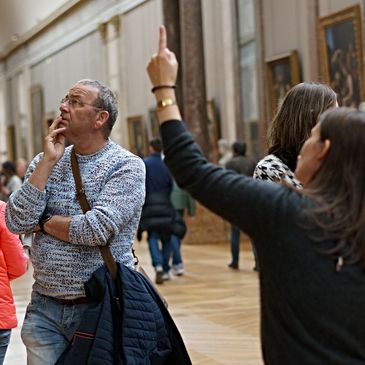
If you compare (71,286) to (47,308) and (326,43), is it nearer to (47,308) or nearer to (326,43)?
(47,308)

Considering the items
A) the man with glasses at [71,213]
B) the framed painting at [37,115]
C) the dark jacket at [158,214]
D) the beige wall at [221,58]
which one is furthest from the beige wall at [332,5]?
the framed painting at [37,115]

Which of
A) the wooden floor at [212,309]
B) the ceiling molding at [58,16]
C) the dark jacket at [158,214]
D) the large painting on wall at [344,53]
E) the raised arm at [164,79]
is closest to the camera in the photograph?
the raised arm at [164,79]

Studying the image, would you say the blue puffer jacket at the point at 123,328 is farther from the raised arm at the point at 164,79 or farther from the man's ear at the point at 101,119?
the raised arm at the point at 164,79

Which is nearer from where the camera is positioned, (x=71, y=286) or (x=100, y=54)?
(x=71, y=286)

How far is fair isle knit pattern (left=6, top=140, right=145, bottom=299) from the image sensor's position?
3400 millimetres

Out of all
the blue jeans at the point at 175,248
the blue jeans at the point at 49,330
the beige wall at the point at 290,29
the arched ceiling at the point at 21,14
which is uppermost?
the arched ceiling at the point at 21,14

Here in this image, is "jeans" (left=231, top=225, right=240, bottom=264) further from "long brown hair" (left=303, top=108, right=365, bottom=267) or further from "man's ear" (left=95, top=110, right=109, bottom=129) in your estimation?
"long brown hair" (left=303, top=108, right=365, bottom=267)

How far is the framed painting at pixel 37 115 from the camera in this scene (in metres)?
33.3

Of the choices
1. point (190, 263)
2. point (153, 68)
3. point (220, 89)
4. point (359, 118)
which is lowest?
point (190, 263)

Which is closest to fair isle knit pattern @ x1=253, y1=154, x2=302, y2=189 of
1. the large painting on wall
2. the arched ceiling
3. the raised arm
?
the raised arm

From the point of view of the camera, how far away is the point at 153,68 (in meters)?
2.46

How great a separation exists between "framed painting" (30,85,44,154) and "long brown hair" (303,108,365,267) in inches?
1228

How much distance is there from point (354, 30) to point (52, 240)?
972 cm

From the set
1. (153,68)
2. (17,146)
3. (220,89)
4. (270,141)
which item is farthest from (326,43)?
(17,146)
